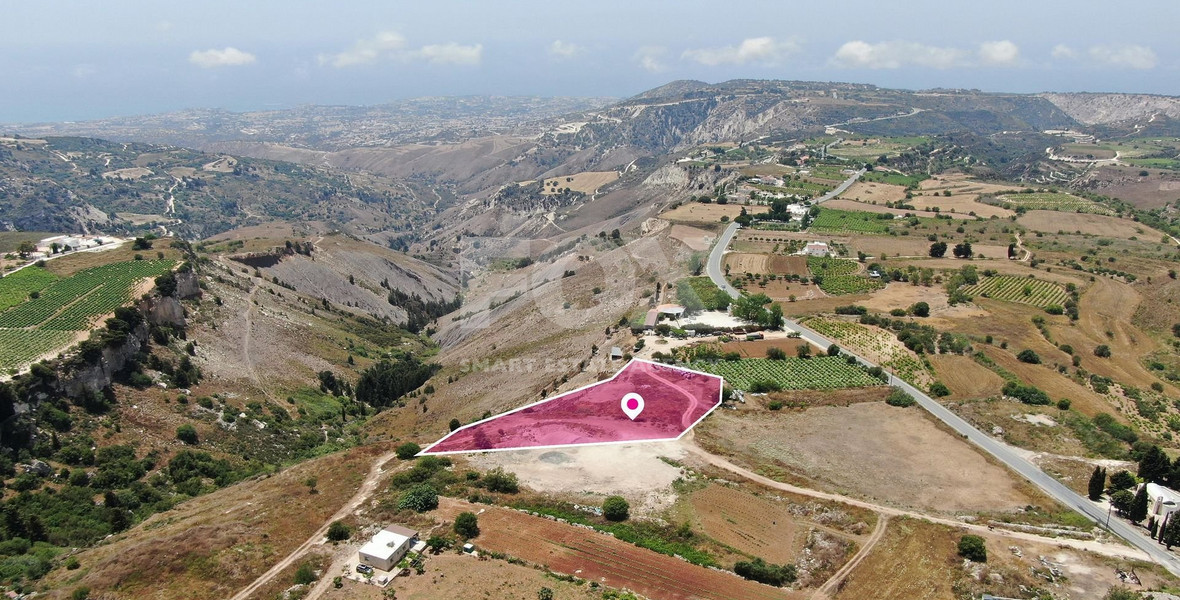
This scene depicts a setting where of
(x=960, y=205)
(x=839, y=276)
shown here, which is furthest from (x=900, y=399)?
(x=960, y=205)

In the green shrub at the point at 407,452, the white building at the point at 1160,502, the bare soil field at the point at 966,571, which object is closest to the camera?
the bare soil field at the point at 966,571

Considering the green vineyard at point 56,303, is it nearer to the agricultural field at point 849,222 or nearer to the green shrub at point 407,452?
the green shrub at point 407,452

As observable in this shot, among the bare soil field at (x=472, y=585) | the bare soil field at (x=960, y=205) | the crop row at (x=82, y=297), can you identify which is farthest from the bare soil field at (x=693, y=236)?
the bare soil field at (x=472, y=585)

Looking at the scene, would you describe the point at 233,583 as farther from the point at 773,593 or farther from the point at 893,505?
the point at 893,505

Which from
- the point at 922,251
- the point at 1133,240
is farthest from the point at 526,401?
the point at 1133,240

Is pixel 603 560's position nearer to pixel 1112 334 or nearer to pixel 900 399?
pixel 900 399

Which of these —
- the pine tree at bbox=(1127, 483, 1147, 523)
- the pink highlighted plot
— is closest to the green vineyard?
the pink highlighted plot
